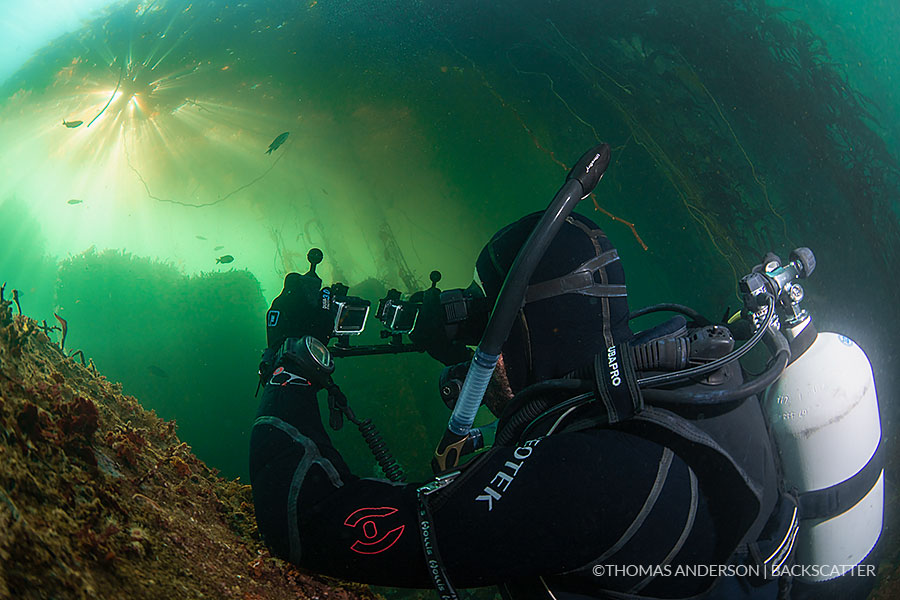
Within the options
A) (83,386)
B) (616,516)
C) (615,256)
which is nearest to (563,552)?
(616,516)

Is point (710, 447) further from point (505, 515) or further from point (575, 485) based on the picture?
point (505, 515)

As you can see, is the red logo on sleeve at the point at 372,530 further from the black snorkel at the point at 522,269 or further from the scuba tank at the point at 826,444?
the scuba tank at the point at 826,444

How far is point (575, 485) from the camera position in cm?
110

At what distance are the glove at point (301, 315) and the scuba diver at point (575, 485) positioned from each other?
2.30 feet

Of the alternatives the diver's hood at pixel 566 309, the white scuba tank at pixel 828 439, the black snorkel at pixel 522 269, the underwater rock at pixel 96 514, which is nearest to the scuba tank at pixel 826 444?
the white scuba tank at pixel 828 439

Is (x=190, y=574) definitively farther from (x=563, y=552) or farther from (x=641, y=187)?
(x=641, y=187)

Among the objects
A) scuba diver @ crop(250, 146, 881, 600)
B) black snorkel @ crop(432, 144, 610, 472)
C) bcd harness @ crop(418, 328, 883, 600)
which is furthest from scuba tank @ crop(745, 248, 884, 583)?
black snorkel @ crop(432, 144, 610, 472)

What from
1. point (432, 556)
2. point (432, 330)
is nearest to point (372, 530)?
point (432, 556)

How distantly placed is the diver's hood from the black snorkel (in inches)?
5.6

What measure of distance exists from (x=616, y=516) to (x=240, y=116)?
52.5ft

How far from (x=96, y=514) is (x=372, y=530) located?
0.87 metres

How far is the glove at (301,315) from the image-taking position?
7.38 feet

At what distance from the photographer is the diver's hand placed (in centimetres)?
235

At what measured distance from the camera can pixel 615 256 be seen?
1771 mm
